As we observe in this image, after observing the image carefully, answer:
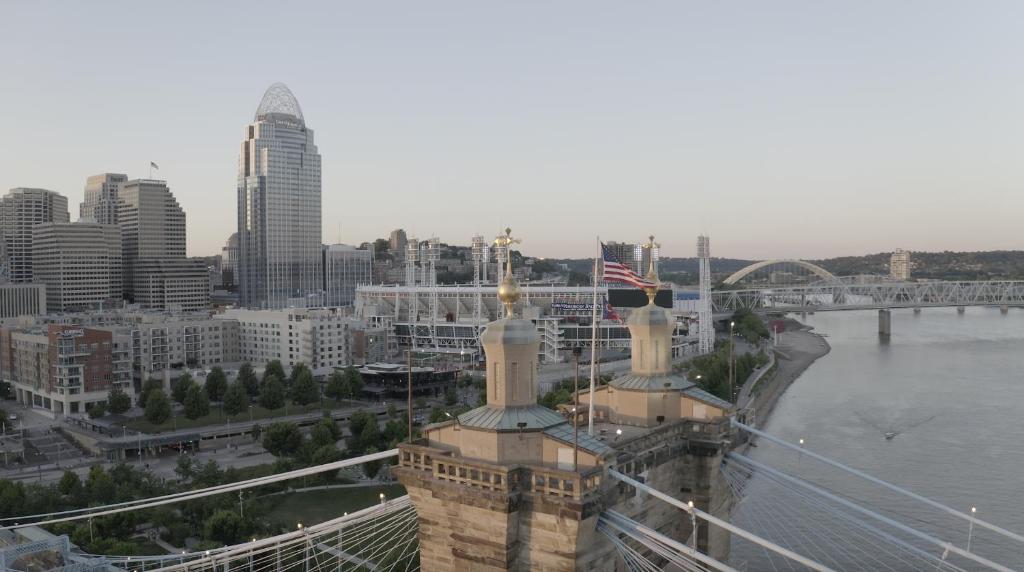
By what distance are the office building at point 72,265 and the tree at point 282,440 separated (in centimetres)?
5913

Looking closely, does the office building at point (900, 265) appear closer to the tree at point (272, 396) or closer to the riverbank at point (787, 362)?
the riverbank at point (787, 362)

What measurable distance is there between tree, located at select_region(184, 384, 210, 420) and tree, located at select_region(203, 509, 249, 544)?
16.2 meters

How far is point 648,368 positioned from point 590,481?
381 cm

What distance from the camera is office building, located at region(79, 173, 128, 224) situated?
93.0 metres

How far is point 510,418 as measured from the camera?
8828 millimetres

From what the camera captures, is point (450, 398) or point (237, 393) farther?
point (450, 398)

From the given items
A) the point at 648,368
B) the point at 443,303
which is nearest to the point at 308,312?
the point at 443,303

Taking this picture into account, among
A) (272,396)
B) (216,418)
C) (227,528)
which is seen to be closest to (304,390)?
(272,396)

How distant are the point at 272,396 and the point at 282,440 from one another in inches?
355

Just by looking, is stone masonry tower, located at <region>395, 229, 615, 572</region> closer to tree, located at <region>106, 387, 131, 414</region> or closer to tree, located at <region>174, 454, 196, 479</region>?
tree, located at <region>174, 454, 196, 479</region>

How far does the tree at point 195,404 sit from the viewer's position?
33.6 m

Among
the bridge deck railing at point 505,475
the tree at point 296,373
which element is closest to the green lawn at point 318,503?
the bridge deck railing at point 505,475

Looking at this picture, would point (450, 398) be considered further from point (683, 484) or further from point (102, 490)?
point (683, 484)

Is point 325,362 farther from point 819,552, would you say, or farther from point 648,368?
point 648,368
